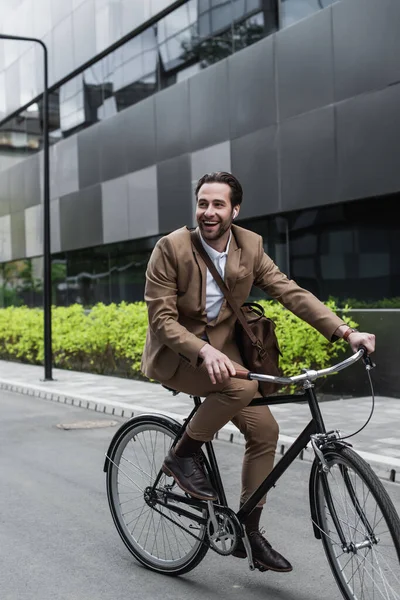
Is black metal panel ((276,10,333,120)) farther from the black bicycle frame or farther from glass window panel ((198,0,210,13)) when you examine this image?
the black bicycle frame

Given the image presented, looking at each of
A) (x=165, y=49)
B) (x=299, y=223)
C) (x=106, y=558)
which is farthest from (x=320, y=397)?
(x=165, y=49)

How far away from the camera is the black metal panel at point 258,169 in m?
15.3

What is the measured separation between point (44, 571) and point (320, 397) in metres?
7.94

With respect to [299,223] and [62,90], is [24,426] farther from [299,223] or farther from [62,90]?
[62,90]

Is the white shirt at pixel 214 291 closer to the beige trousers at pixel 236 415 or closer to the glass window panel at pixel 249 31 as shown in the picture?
the beige trousers at pixel 236 415

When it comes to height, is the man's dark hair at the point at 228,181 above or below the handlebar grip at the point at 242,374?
above

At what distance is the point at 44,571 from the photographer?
4.77 m

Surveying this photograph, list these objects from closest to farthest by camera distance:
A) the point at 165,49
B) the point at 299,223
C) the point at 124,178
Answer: the point at 299,223 < the point at 165,49 < the point at 124,178

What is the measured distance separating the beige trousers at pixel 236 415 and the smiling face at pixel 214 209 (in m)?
0.57

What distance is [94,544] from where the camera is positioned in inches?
208

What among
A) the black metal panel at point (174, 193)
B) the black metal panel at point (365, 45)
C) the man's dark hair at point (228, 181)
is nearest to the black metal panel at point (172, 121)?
the black metal panel at point (174, 193)

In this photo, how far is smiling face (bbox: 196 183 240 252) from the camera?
4.24 meters

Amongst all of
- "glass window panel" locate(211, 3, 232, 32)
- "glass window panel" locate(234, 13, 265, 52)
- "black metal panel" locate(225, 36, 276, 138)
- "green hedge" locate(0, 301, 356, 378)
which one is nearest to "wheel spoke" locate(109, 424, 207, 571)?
"green hedge" locate(0, 301, 356, 378)

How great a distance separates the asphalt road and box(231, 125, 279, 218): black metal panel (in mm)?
7445
